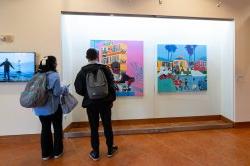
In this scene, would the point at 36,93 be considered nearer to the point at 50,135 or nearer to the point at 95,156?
the point at 50,135

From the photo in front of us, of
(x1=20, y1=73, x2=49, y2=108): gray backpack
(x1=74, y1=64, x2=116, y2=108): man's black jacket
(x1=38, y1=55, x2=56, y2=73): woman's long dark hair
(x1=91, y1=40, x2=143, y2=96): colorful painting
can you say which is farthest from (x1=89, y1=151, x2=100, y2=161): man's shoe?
(x1=91, y1=40, x2=143, y2=96): colorful painting

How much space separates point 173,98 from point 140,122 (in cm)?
94

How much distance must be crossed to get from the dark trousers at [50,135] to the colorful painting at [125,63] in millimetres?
2035

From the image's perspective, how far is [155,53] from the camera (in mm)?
6195

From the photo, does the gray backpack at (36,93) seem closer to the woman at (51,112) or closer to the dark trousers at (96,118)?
the woman at (51,112)

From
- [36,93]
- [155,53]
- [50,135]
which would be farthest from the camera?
[155,53]

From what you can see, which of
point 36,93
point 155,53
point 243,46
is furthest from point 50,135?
point 243,46

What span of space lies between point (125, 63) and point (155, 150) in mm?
2219

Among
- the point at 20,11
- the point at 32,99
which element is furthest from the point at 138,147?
the point at 20,11

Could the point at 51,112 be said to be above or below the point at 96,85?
below

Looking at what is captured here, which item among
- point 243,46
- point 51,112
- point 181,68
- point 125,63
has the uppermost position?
point 243,46

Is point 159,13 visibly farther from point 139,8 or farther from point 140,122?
point 140,122

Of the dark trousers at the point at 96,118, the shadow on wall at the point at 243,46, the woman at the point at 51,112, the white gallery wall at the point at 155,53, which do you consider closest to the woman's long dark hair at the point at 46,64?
the woman at the point at 51,112

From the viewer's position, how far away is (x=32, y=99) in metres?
3.84
